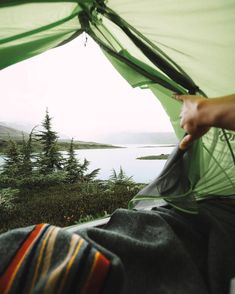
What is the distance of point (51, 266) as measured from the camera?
458 mm

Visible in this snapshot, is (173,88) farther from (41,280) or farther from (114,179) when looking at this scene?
(114,179)

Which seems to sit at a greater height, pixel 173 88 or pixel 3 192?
pixel 173 88

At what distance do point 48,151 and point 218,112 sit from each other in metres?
5.35

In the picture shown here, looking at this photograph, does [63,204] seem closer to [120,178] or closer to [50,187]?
[50,187]

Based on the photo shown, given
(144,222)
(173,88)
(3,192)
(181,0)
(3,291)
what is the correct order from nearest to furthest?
1. (3,291)
2. (144,222)
3. (181,0)
4. (173,88)
5. (3,192)

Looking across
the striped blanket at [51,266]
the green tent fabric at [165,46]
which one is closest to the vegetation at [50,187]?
the green tent fabric at [165,46]

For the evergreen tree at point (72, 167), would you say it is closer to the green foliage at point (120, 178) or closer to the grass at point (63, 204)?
the grass at point (63, 204)

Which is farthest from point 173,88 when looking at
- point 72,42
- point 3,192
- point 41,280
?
point 3,192

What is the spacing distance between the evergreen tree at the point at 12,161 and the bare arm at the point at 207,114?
4804 millimetres

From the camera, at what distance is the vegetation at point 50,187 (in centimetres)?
366

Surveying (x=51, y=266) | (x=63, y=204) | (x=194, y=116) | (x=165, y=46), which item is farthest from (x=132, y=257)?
A: (x=63, y=204)

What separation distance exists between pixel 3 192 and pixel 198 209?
412 cm

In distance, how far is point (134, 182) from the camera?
5.70 meters

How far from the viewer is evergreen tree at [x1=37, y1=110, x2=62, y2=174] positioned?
5539 mm
